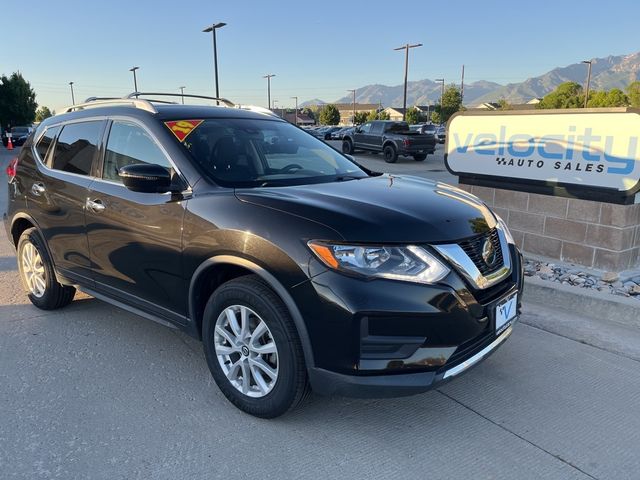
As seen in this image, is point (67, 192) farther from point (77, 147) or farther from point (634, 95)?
point (634, 95)

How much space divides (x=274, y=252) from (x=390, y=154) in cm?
2008

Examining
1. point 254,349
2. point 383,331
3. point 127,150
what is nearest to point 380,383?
point 383,331

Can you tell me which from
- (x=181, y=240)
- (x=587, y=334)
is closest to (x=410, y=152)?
(x=587, y=334)

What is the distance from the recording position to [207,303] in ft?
9.59

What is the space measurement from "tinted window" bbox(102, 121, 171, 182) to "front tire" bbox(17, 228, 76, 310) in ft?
3.92

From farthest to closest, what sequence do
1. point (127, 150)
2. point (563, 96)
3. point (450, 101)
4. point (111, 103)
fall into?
point (450, 101) → point (563, 96) → point (111, 103) → point (127, 150)

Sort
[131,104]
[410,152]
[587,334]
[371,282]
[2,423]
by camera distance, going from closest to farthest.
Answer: [371,282] < [2,423] < [131,104] < [587,334] < [410,152]

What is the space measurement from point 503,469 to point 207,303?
1.76 m

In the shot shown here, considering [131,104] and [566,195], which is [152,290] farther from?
[566,195]

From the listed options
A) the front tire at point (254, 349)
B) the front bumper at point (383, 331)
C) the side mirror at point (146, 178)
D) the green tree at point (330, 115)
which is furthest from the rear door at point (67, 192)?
the green tree at point (330, 115)

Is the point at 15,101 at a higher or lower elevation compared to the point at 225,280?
higher

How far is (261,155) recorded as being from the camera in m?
3.54

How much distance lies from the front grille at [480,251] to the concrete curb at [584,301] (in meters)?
2.02

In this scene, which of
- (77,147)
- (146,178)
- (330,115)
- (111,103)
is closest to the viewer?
(146,178)
